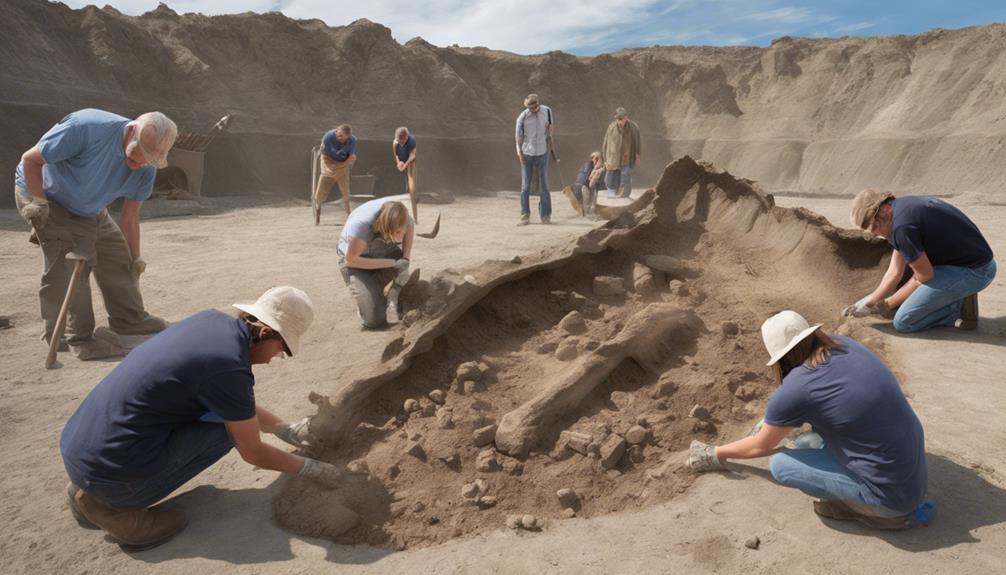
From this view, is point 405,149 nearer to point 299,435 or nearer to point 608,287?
point 608,287

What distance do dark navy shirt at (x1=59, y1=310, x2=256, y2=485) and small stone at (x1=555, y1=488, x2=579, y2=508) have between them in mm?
1340

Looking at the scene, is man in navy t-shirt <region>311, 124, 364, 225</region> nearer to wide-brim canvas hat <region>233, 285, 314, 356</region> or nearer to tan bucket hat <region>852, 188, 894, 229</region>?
tan bucket hat <region>852, 188, 894, 229</region>

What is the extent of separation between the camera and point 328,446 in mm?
3547

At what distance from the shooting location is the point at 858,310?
16.5 ft

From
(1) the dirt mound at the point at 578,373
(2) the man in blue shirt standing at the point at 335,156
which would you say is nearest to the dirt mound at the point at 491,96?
(2) the man in blue shirt standing at the point at 335,156

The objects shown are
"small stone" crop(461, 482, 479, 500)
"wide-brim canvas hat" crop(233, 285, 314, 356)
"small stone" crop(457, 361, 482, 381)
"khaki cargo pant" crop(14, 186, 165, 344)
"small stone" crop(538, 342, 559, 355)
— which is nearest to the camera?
"wide-brim canvas hat" crop(233, 285, 314, 356)

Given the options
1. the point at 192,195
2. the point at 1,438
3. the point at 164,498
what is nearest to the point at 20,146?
the point at 192,195

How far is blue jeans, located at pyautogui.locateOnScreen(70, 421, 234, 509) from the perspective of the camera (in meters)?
2.88

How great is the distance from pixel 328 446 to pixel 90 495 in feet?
3.39

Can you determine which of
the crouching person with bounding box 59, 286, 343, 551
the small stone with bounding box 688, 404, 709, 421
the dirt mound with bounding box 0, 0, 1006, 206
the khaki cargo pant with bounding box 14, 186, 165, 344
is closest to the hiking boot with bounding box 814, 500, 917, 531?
the small stone with bounding box 688, 404, 709, 421

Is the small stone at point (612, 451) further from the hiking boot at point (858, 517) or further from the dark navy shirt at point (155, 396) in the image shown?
the dark navy shirt at point (155, 396)

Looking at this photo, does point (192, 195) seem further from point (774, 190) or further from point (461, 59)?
point (774, 190)

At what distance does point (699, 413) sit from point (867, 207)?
204 centimetres

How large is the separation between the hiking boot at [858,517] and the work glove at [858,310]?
249 centimetres
